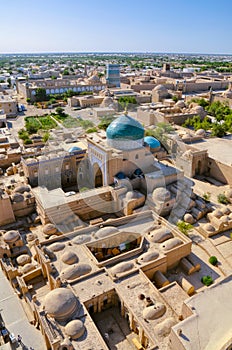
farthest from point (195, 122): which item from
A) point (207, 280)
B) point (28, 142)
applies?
point (207, 280)

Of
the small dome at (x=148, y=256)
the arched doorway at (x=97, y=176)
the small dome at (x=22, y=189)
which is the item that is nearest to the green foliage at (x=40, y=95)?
the arched doorway at (x=97, y=176)

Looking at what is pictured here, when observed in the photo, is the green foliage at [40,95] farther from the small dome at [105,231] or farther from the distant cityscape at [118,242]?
the small dome at [105,231]

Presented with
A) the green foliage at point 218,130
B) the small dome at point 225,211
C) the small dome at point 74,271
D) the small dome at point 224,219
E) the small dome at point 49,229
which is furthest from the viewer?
the green foliage at point 218,130

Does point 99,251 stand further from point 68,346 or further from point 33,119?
point 33,119

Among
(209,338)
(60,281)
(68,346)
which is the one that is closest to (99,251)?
(60,281)

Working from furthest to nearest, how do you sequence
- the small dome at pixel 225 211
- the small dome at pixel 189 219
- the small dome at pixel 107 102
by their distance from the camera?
the small dome at pixel 107 102 < the small dome at pixel 225 211 < the small dome at pixel 189 219

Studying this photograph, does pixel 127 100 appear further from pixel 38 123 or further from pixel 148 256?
pixel 148 256

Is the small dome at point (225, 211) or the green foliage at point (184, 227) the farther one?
the small dome at point (225, 211)
